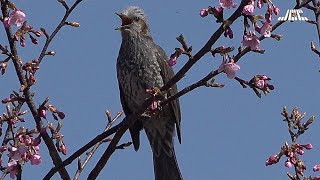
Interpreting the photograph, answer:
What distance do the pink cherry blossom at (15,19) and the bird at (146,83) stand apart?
10.6 ft

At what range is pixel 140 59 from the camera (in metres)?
6.85

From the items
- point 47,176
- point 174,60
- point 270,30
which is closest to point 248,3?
point 270,30

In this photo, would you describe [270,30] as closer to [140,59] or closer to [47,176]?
[47,176]

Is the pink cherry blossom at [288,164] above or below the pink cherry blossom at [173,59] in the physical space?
below

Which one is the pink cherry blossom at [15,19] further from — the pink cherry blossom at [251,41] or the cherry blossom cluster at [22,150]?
the pink cherry blossom at [251,41]

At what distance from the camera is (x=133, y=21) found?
709 cm

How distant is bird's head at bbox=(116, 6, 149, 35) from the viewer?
271 inches

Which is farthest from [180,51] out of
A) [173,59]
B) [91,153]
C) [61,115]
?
[91,153]

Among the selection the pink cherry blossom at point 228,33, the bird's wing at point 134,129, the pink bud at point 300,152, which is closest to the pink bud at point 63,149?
the pink cherry blossom at point 228,33

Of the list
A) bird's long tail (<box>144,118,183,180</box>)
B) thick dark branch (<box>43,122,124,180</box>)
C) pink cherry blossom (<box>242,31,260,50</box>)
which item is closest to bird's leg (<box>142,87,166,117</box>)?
thick dark branch (<box>43,122,124,180</box>)

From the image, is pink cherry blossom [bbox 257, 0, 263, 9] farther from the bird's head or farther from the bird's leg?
the bird's head

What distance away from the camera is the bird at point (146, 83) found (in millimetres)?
6574

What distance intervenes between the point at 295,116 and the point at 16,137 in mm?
1723

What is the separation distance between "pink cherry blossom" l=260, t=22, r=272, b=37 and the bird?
3600mm
